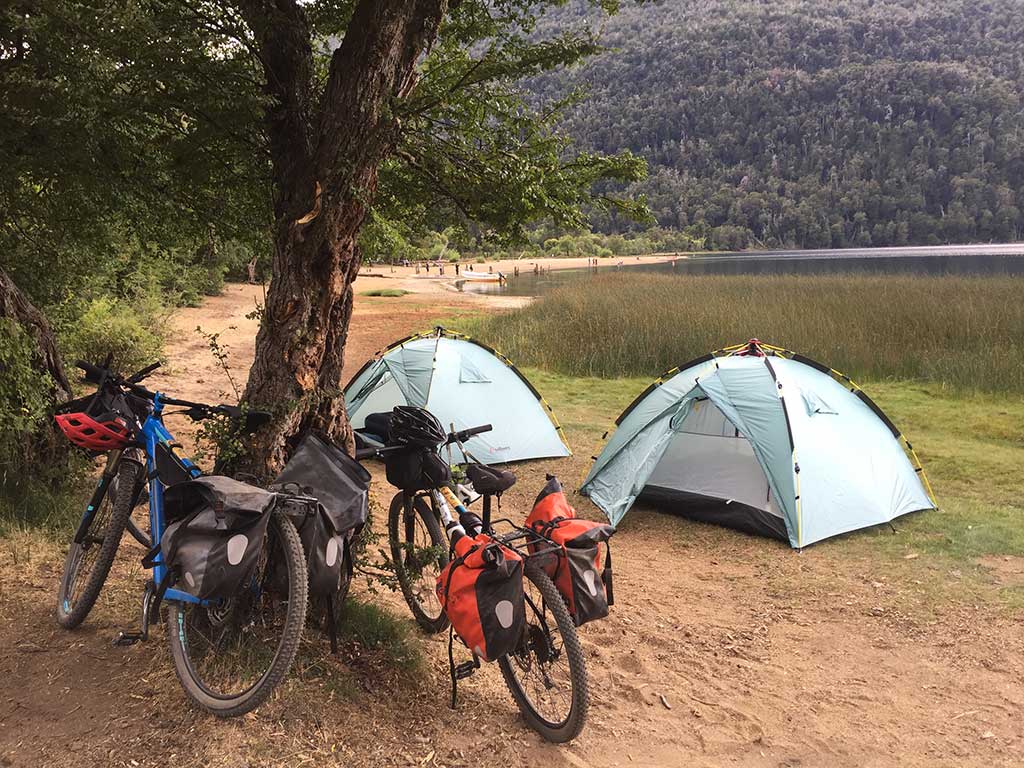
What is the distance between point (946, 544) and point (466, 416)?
437 centimetres

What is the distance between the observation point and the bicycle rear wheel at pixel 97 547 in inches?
117

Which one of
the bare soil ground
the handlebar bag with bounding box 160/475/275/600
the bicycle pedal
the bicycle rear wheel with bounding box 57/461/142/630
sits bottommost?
the bare soil ground

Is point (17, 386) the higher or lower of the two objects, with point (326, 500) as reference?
higher

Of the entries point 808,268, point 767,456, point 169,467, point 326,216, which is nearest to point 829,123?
point 808,268

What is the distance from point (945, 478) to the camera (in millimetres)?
7055

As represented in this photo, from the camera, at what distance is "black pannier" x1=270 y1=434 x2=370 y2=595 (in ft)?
8.22

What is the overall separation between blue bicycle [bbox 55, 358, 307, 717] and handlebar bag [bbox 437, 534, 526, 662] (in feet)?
1.73

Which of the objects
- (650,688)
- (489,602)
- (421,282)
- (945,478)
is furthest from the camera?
(421,282)

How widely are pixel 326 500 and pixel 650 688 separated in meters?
1.80

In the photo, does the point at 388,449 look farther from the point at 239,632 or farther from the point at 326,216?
the point at 326,216

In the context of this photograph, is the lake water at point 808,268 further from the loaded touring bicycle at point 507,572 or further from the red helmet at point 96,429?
the red helmet at point 96,429

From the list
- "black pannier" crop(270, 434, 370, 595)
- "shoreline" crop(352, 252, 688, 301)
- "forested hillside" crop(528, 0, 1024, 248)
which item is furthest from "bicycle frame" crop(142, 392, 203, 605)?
"forested hillside" crop(528, 0, 1024, 248)

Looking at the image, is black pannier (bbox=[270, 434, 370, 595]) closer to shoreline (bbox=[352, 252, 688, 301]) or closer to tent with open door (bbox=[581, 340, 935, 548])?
tent with open door (bbox=[581, 340, 935, 548])

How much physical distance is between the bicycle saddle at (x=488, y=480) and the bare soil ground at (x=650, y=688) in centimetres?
84
